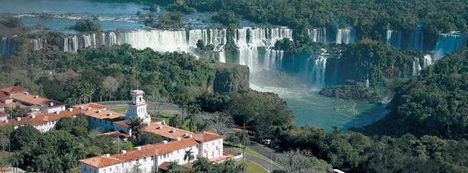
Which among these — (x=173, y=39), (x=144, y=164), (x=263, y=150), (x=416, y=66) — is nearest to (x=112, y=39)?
(x=173, y=39)

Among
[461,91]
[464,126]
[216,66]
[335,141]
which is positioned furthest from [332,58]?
[335,141]

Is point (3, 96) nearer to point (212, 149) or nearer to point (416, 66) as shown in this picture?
point (212, 149)

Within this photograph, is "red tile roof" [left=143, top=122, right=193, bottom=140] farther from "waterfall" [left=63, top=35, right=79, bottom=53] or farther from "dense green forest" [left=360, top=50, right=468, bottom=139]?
"waterfall" [left=63, top=35, right=79, bottom=53]

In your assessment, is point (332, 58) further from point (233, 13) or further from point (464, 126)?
point (464, 126)

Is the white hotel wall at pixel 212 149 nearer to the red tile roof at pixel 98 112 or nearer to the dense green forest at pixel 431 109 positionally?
the red tile roof at pixel 98 112

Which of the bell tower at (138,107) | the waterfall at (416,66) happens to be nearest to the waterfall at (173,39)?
the waterfall at (416,66)

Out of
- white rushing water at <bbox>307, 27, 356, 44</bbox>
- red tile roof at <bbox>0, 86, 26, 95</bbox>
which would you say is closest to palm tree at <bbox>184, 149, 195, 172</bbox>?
red tile roof at <bbox>0, 86, 26, 95</bbox>
